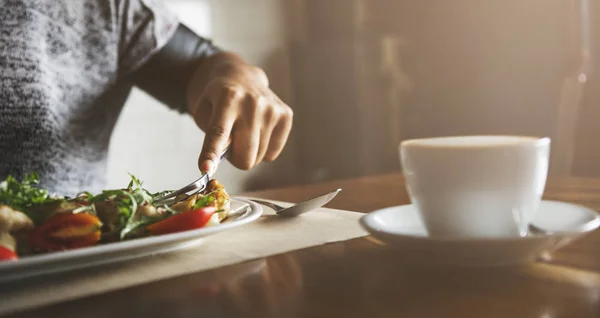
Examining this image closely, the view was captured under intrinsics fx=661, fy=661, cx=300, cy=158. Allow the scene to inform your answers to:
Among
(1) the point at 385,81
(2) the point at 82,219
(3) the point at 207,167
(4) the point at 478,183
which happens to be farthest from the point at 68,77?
(1) the point at 385,81

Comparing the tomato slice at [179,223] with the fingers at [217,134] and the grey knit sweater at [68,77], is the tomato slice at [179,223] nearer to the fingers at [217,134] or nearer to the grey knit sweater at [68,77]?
the fingers at [217,134]

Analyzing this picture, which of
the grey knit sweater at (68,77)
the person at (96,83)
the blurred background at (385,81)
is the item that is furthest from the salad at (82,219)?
the blurred background at (385,81)

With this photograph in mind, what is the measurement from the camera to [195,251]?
52 centimetres

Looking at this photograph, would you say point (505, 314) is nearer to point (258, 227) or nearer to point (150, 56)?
point (258, 227)

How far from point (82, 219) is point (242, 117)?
43 centimetres

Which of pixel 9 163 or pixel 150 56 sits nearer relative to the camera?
pixel 9 163

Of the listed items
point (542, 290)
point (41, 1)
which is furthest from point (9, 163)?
point (542, 290)

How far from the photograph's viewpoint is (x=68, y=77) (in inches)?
44.6

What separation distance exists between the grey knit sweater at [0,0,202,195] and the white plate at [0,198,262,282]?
0.64 m

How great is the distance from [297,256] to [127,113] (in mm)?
1766

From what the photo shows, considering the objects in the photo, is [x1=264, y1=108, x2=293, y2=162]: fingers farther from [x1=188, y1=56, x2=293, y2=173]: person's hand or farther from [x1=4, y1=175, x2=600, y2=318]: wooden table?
[x1=4, y1=175, x2=600, y2=318]: wooden table

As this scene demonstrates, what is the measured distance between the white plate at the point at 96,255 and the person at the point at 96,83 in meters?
0.39

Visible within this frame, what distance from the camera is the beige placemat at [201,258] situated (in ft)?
1.38

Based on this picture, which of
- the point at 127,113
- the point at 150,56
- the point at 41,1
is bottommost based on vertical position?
the point at 127,113
